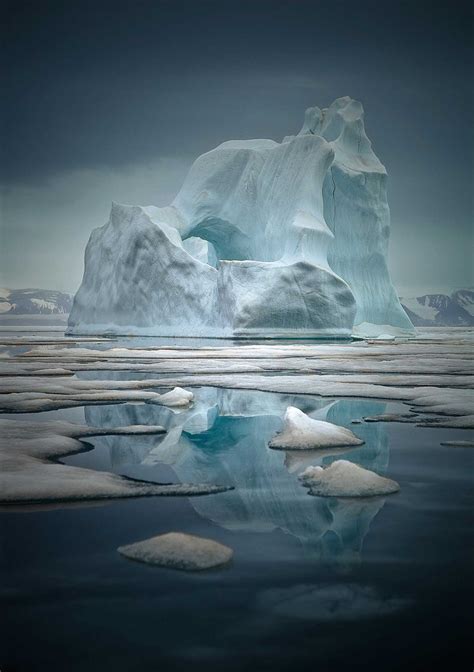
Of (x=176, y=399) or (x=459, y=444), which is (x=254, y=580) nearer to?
(x=459, y=444)

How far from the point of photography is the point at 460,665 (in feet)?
4.73

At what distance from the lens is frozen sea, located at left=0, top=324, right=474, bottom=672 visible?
4.93 ft

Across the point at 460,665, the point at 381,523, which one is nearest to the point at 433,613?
the point at 460,665

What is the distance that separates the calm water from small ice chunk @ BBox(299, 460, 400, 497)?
7 cm

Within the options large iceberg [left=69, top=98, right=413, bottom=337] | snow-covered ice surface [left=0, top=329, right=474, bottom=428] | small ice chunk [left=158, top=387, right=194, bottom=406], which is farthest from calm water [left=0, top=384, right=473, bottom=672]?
large iceberg [left=69, top=98, right=413, bottom=337]

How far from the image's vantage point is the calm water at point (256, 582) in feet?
4.93

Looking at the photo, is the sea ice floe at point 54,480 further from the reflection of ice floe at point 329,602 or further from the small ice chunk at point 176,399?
the small ice chunk at point 176,399

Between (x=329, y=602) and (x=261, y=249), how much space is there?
2523 centimetres

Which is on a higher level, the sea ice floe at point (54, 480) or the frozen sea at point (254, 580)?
the sea ice floe at point (54, 480)

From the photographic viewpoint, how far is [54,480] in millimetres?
2934

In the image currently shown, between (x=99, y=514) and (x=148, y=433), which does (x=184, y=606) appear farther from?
(x=148, y=433)

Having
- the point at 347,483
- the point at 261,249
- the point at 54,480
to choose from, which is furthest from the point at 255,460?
the point at 261,249

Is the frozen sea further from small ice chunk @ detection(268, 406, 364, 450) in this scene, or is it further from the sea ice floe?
small ice chunk @ detection(268, 406, 364, 450)

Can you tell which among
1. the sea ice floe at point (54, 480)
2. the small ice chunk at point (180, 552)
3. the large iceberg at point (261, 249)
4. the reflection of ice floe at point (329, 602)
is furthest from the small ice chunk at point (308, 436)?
the large iceberg at point (261, 249)
